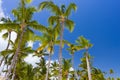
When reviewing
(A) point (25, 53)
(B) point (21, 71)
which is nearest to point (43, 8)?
(A) point (25, 53)

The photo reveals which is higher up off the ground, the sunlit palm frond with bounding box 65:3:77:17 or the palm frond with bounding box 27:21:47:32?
the sunlit palm frond with bounding box 65:3:77:17

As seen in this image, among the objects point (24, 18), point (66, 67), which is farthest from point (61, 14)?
point (66, 67)

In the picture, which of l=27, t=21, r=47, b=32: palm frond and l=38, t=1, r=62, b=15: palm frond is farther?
l=38, t=1, r=62, b=15: palm frond

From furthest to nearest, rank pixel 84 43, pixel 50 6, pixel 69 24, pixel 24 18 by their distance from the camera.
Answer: pixel 84 43
pixel 69 24
pixel 50 6
pixel 24 18

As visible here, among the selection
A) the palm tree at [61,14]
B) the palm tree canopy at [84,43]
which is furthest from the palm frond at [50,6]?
the palm tree canopy at [84,43]

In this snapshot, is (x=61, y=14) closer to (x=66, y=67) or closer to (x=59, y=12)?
(x=59, y=12)

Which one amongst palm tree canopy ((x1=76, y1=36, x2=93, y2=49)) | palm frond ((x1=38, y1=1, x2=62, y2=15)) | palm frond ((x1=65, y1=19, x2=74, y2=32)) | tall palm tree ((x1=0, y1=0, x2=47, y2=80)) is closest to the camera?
tall palm tree ((x1=0, y1=0, x2=47, y2=80))

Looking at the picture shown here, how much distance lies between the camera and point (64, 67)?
172 ft

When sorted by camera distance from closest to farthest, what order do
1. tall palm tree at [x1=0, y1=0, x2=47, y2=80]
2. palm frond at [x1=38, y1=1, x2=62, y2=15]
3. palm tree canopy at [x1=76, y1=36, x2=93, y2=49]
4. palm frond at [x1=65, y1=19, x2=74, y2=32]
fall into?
tall palm tree at [x1=0, y1=0, x2=47, y2=80] < palm frond at [x1=38, y1=1, x2=62, y2=15] < palm frond at [x1=65, y1=19, x2=74, y2=32] < palm tree canopy at [x1=76, y1=36, x2=93, y2=49]

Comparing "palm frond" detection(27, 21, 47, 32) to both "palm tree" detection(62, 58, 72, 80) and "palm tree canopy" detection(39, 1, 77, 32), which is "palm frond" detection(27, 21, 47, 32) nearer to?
"palm tree canopy" detection(39, 1, 77, 32)

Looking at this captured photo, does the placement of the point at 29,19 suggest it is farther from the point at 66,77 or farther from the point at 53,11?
the point at 66,77

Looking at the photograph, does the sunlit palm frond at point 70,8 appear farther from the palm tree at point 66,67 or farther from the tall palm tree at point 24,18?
the palm tree at point 66,67

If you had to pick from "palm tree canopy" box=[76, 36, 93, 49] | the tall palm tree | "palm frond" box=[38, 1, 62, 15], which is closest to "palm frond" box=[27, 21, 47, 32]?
the tall palm tree

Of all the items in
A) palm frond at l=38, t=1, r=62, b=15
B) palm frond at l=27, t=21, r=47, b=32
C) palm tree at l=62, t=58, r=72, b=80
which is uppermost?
palm frond at l=38, t=1, r=62, b=15
